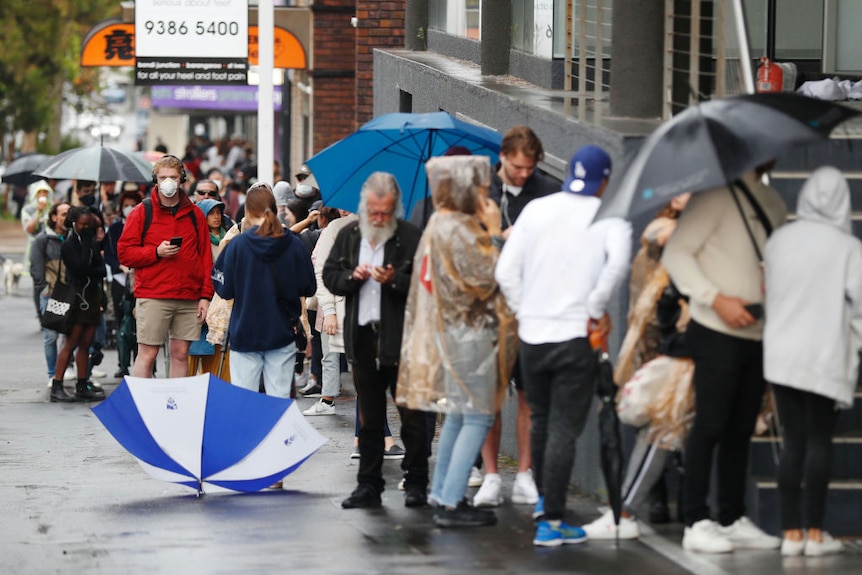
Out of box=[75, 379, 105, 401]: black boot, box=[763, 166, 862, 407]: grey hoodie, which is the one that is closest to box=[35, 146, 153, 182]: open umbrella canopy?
box=[75, 379, 105, 401]: black boot

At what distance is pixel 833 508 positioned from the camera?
24.8ft

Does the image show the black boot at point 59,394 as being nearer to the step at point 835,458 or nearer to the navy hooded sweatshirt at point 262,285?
the navy hooded sweatshirt at point 262,285

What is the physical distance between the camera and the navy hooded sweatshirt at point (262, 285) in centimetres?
936

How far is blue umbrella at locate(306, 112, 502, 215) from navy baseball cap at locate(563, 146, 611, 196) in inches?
66.0

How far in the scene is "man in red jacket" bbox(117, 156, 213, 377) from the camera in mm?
11344

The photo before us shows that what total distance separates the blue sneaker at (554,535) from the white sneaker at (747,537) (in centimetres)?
65

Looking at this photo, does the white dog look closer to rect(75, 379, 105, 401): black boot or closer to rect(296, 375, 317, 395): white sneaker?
rect(75, 379, 105, 401): black boot

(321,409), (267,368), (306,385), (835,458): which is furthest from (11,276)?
(835,458)

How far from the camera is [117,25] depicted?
21.5 metres

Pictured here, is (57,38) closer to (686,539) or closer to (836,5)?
(836,5)

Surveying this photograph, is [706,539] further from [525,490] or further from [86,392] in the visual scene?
[86,392]

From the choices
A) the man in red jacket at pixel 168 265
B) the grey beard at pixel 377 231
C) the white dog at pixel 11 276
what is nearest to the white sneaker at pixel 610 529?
the grey beard at pixel 377 231

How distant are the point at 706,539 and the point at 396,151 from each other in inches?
134

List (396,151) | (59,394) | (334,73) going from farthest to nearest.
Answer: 1. (334,73)
2. (59,394)
3. (396,151)
